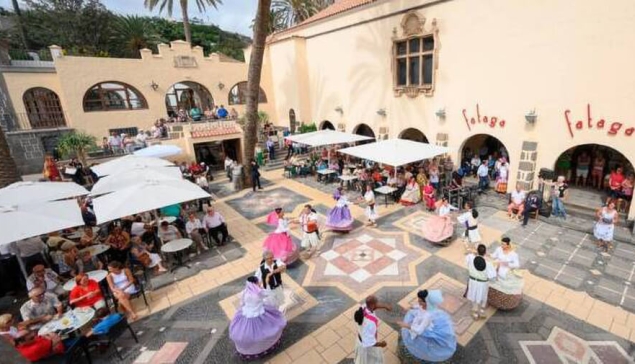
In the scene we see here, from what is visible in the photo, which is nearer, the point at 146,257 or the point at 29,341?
the point at 29,341

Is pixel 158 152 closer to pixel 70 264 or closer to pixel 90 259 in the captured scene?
pixel 90 259

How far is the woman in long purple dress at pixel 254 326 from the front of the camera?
5.14 meters

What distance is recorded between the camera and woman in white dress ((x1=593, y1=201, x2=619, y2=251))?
8.05m

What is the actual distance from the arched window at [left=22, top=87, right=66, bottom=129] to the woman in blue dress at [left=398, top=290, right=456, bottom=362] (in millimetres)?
23951

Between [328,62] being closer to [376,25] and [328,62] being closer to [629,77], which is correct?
[376,25]

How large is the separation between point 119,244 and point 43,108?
17.4 meters

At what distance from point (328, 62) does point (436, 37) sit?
8.23m

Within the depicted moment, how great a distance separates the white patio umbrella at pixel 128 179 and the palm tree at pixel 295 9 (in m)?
26.6

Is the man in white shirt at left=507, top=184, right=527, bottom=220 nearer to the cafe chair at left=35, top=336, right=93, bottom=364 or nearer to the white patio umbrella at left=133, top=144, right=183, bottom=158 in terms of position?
the cafe chair at left=35, top=336, right=93, bottom=364

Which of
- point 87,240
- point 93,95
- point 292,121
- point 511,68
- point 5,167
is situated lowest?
point 87,240

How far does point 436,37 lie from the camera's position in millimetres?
13672

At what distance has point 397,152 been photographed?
12.0 m

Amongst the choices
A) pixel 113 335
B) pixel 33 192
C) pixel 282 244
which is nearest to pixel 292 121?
pixel 282 244

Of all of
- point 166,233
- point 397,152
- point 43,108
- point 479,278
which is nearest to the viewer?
point 479,278
